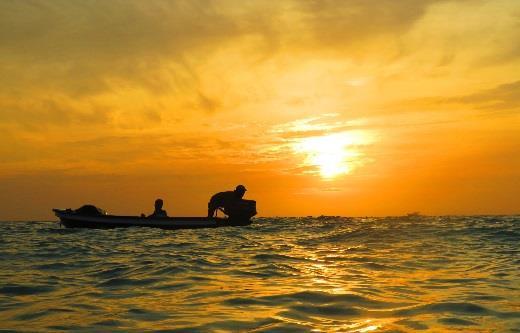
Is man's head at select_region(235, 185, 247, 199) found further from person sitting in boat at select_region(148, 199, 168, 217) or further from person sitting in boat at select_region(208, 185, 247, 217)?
person sitting in boat at select_region(148, 199, 168, 217)

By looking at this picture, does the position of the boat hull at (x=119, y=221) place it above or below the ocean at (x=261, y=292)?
above

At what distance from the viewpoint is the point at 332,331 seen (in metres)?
7.33

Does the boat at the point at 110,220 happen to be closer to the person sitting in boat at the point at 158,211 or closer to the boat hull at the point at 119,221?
the boat hull at the point at 119,221

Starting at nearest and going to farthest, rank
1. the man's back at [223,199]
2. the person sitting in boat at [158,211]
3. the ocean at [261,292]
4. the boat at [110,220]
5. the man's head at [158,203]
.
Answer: the ocean at [261,292]
the boat at [110,220]
the person sitting in boat at [158,211]
the man's head at [158,203]
the man's back at [223,199]

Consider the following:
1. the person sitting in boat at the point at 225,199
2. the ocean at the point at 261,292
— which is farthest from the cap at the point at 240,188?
the ocean at the point at 261,292

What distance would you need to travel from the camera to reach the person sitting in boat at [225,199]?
42812 millimetres

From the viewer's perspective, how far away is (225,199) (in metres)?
43.2

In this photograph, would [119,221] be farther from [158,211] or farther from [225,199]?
[225,199]

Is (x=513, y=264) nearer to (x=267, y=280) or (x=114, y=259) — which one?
(x=267, y=280)

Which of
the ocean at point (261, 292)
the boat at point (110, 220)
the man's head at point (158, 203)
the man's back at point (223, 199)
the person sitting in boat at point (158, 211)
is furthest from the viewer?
the man's back at point (223, 199)

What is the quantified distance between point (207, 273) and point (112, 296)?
395 cm

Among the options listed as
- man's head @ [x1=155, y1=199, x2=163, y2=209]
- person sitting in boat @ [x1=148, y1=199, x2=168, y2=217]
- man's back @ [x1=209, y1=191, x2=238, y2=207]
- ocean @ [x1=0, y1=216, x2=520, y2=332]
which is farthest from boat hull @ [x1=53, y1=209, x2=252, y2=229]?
ocean @ [x1=0, y1=216, x2=520, y2=332]

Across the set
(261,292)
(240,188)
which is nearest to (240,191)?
(240,188)

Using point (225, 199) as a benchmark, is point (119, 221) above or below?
below
